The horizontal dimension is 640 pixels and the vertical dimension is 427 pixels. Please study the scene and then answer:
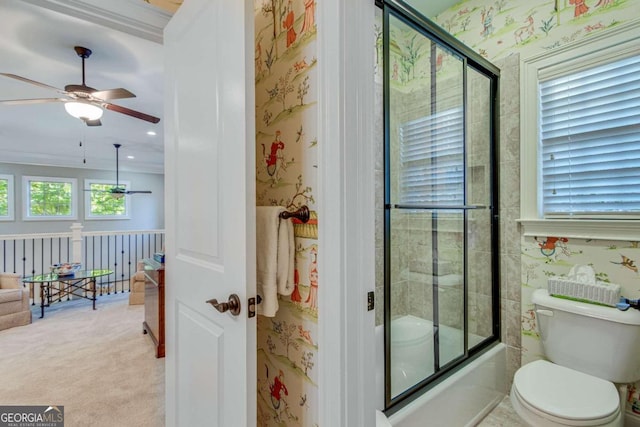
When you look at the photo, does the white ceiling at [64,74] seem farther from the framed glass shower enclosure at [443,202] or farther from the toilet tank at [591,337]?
the toilet tank at [591,337]

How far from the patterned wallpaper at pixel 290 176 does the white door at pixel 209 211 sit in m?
0.16

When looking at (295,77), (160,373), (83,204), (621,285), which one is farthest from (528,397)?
(83,204)

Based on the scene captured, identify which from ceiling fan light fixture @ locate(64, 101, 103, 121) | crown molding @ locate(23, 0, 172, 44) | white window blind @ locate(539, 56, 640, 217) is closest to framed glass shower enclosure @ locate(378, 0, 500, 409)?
white window blind @ locate(539, 56, 640, 217)

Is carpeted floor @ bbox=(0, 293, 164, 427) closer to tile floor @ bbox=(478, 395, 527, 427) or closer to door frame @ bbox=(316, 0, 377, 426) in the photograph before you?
door frame @ bbox=(316, 0, 377, 426)

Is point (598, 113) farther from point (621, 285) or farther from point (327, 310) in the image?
point (327, 310)

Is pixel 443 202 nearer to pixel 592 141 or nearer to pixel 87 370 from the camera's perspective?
pixel 592 141

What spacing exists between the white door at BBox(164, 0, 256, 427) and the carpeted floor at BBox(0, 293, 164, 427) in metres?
0.90

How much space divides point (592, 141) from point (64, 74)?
4069 mm

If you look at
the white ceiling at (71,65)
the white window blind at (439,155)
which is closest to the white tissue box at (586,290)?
the white window blind at (439,155)

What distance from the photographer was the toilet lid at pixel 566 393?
4.22 ft

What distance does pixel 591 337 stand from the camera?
1585mm

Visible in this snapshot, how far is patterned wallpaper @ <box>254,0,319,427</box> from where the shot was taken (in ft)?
3.13

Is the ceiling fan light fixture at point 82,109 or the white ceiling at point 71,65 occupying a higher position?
the white ceiling at point 71,65

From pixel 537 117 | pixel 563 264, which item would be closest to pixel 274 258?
pixel 563 264
